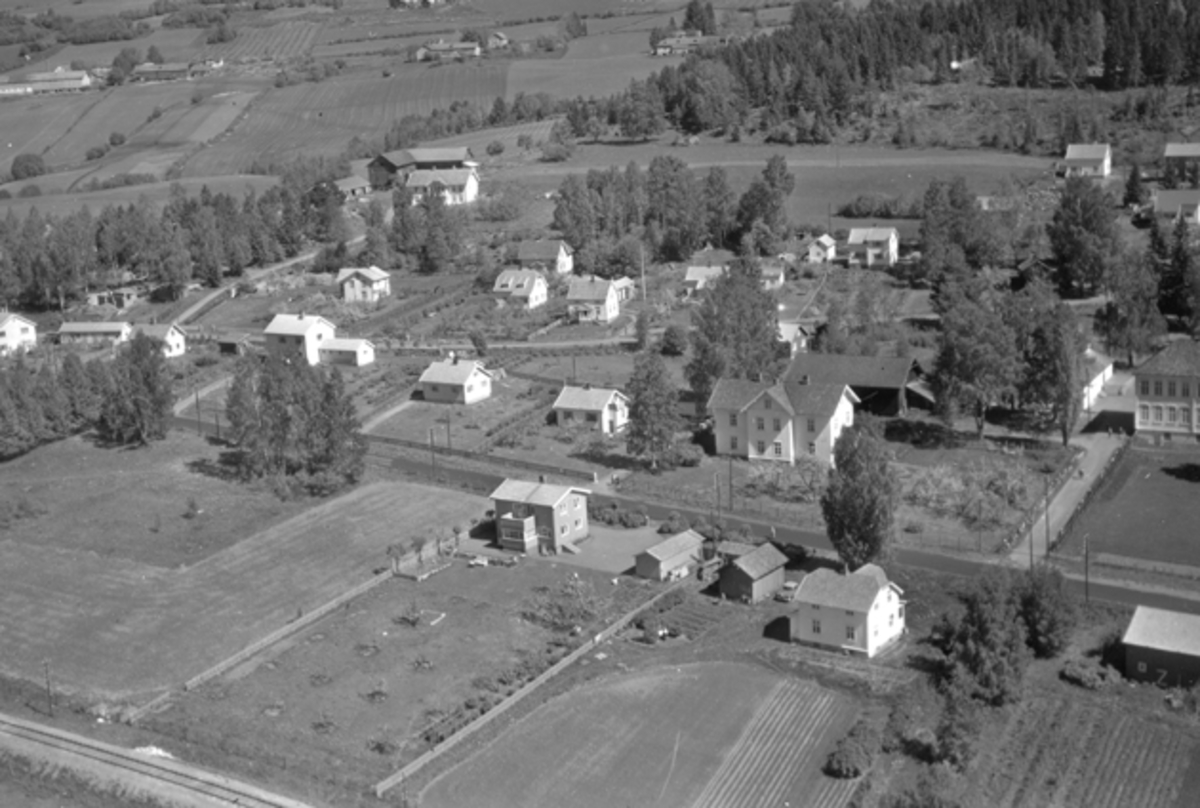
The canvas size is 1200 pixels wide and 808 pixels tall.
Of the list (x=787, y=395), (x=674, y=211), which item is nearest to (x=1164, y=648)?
(x=787, y=395)

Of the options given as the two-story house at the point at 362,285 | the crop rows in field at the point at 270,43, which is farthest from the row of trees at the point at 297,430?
the crop rows in field at the point at 270,43

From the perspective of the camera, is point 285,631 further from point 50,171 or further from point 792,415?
point 50,171

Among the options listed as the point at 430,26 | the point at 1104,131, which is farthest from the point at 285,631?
the point at 430,26

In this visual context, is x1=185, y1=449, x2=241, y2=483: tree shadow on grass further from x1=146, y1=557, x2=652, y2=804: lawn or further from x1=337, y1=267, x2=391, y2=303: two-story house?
x1=337, y1=267, x2=391, y2=303: two-story house

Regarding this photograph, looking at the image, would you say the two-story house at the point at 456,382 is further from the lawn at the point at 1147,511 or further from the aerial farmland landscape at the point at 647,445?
the lawn at the point at 1147,511

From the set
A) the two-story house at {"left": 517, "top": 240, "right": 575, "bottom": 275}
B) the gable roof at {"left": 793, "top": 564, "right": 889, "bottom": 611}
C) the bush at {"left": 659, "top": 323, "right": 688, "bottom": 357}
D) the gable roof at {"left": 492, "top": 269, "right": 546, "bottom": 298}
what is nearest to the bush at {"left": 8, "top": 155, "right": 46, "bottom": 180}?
the two-story house at {"left": 517, "top": 240, "right": 575, "bottom": 275}
